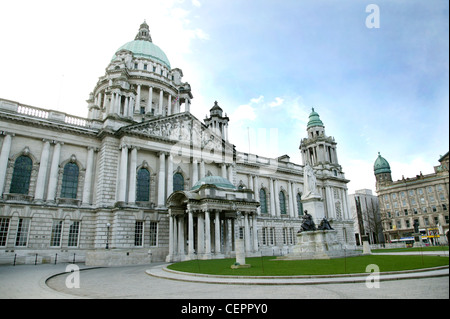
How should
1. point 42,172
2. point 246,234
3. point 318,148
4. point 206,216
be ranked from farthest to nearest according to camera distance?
point 318,148 → point 246,234 → point 42,172 → point 206,216

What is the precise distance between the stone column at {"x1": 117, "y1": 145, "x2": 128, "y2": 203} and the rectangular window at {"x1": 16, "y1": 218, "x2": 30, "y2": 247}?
877 cm

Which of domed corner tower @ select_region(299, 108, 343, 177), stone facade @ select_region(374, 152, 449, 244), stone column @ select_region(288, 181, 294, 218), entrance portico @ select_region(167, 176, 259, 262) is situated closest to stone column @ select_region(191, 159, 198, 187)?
entrance portico @ select_region(167, 176, 259, 262)

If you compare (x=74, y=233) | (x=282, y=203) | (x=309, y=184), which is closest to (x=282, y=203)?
(x=282, y=203)

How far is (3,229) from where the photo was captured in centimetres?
2789

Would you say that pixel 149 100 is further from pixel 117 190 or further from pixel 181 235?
pixel 181 235

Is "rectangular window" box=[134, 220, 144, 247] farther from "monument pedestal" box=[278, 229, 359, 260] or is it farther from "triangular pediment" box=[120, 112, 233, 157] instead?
"monument pedestal" box=[278, 229, 359, 260]

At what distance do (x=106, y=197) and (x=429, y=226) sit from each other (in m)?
79.2

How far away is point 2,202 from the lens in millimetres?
27969

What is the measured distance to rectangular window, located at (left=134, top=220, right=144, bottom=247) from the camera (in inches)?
1274

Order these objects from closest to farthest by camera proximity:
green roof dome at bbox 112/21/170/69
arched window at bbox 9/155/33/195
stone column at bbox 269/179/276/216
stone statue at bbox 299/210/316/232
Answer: stone statue at bbox 299/210/316/232
arched window at bbox 9/155/33/195
stone column at bbox 269/179/276/216
green roof dome at bbox 112/21/170/69

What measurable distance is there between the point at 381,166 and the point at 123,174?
92069 millimetres

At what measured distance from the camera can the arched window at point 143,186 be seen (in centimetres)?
3512

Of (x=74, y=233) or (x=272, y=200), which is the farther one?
(x=272, y=200)
